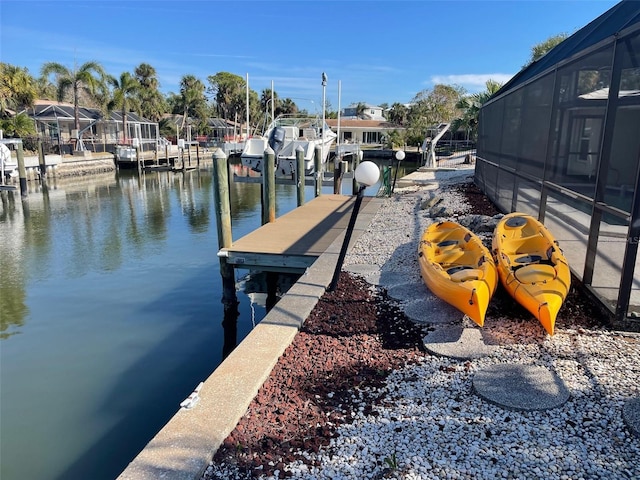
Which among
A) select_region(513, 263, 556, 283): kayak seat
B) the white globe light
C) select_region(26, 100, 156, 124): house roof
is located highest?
select_region(26, 100, 156, 124): house roof

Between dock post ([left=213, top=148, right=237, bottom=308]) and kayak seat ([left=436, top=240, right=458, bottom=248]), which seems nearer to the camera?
kayak seat ([left=436, top=240, right=458, bottom=248])

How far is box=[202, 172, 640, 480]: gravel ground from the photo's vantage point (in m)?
2.65

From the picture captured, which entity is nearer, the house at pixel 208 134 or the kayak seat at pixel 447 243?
Answer: the kayak seat at pixel 447 243

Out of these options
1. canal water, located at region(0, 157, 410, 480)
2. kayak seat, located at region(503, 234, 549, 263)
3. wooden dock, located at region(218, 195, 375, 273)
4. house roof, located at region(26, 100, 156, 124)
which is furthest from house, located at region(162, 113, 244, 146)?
kayak seat, located at region(503, 234, 549, 263)

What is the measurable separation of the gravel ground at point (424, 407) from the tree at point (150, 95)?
49603 mm

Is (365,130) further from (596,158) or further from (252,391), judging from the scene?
(252,391)

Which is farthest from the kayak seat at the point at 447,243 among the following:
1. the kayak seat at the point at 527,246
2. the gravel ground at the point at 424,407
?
the gravel ground at the point at 424,407

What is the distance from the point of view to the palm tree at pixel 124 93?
3959 centimetres

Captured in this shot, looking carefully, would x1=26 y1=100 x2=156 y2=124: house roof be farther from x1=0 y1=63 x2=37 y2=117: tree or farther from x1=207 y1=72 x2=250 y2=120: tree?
x1=207 y1=72 x2=250 y2=120: tree

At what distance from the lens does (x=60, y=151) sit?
1278 inches

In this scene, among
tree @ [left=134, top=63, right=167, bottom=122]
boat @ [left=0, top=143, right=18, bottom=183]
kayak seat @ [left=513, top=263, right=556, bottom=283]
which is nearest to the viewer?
kayak seat @ [left=513, top=263, right=556, bottom=283]

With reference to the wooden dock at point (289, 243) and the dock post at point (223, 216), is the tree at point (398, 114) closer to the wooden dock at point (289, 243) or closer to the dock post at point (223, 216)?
the wooden dock at point (289, 243)

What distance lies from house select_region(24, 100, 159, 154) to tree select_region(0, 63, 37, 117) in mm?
2043

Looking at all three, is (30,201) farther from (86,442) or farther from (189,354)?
(86,442)
